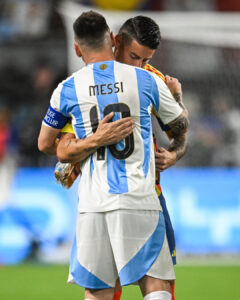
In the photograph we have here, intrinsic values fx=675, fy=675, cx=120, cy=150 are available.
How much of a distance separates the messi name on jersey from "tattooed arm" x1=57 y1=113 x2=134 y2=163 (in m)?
0.12

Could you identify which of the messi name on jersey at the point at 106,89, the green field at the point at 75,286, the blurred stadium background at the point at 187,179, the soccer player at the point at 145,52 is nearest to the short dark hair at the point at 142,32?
the soccer player at the point at 145,52

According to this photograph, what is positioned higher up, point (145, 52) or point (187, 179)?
point (145, 52)

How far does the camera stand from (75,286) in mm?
7148

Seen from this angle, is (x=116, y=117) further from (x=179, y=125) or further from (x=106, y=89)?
(x=179, y=125)

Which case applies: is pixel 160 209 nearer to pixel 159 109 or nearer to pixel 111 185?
pixel 111 185

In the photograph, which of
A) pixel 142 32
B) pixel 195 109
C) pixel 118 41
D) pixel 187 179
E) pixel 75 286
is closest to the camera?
pixel 142 32

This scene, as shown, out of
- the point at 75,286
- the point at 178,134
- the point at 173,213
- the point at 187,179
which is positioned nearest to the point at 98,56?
the point at 178,134

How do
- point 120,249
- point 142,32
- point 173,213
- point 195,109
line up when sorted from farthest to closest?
1. point 195,109
2. point 173,213
3. point 142,32
4. point 120,249

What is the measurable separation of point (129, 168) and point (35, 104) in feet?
35.9

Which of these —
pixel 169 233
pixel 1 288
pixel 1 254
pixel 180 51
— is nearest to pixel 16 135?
pixel 1 254

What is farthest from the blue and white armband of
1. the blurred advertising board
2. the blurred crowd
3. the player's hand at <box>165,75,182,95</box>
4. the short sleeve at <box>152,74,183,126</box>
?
the blurred advertising board

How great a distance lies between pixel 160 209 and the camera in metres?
3.50

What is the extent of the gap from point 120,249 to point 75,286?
394 centimetres

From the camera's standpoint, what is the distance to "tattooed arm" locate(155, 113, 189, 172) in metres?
3.62
